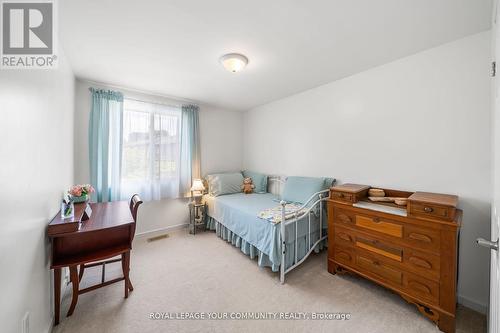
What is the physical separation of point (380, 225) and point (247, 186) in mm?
2306

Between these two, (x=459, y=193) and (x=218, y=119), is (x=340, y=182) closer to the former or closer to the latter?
(x=459, y=193)

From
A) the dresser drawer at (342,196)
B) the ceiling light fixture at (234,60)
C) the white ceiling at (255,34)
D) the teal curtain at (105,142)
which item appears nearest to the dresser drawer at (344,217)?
the dresser drawer at (342,196)

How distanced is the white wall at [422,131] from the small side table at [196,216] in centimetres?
211

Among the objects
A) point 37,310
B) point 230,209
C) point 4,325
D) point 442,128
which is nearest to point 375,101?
point 442,128

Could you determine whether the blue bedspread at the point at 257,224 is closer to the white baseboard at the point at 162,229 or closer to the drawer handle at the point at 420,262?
the white baseboard at the point at 162,229

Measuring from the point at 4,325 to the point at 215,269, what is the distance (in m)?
1.65

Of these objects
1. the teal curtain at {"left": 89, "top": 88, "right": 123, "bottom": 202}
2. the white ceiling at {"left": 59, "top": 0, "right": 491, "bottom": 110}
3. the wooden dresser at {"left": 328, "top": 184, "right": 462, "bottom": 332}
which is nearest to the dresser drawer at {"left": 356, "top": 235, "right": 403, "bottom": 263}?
the wooden dresser at {"left": 328, "top": 184, "right": 462, "bottom": 332}

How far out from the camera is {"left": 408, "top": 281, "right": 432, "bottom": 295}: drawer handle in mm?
1512

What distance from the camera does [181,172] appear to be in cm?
345

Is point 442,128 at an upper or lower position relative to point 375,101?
lower

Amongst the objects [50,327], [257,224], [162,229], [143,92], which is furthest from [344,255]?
[143,92]

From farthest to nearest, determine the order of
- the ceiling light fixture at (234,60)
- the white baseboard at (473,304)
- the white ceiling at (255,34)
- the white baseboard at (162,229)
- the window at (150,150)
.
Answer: the white baseboard at (162,229)
the window at (150,150)
the ceiling light fixture at (234,60)
the white baseboard at (473,304)
the white ceiling at (255,34)

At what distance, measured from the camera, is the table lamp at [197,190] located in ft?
11.0

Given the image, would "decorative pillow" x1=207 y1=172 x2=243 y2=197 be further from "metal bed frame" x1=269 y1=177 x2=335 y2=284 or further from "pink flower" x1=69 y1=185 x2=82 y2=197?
"pink flower" x1=69 y1=185 x2=82 y2=197
